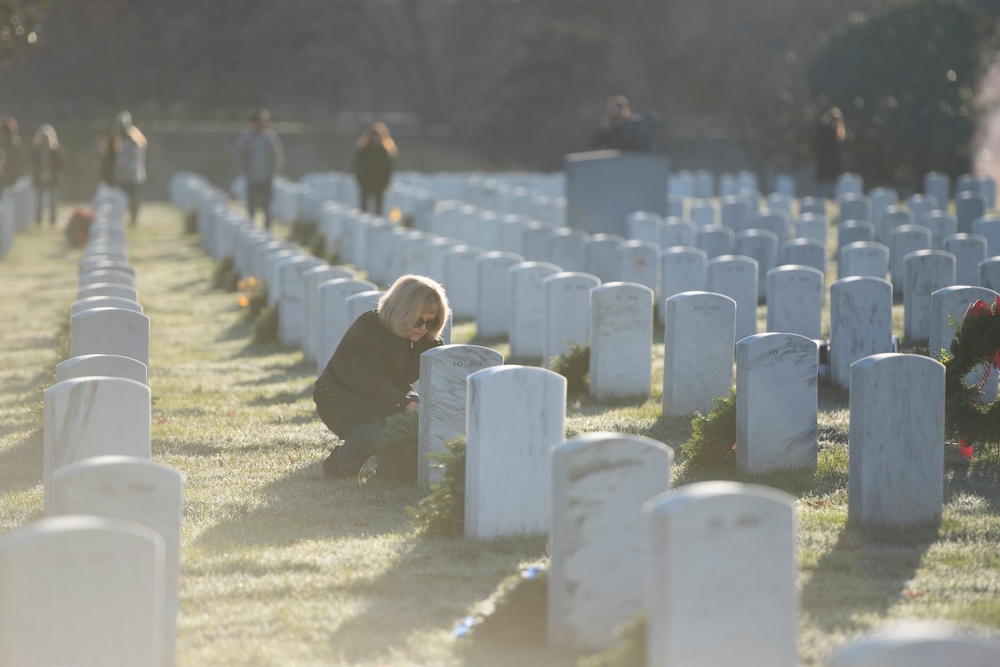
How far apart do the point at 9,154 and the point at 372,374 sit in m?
21.8

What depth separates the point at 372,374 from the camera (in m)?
7.98

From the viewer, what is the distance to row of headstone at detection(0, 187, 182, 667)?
4.07 meters

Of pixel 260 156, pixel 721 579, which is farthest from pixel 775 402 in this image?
pixel 260 156

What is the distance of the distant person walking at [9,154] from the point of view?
26.2m

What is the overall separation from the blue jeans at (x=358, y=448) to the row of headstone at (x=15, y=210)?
1534cm

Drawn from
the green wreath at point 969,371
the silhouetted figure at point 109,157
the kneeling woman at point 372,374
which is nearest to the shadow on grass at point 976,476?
the green wreath at point 969,371

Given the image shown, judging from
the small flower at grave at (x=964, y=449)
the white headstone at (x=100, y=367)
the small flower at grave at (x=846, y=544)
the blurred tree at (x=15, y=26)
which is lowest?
the small flower at grave at (x=846, y=544)

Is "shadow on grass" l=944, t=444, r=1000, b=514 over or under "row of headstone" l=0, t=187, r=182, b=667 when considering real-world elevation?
under

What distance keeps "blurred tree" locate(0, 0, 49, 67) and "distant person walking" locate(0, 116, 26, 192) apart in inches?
236

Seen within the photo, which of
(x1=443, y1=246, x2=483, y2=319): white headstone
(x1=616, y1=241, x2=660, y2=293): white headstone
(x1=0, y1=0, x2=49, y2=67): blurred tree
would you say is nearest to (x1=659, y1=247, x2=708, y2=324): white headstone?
(x1=616, y1=241, x2=660, y2=293): white headstone

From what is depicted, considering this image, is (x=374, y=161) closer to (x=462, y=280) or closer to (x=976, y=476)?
(x=462, y=280)

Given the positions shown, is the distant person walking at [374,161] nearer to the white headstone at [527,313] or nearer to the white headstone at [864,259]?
the white headstone at [864,259]

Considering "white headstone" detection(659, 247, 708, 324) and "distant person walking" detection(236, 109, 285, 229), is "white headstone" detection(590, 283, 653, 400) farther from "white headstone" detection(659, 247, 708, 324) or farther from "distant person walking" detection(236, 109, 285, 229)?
"distant person walking" detection(236, 109, 285, 229)

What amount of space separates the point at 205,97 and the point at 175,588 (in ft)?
156
